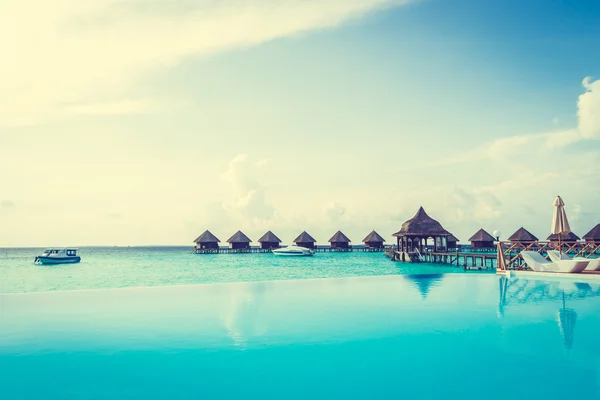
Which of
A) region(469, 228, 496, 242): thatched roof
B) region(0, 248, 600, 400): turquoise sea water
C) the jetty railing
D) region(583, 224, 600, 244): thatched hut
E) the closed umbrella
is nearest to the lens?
region(0, 248, 600, 400): turquoise sea water

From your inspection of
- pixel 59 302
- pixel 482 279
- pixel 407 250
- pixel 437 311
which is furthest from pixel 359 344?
pixel 407 250

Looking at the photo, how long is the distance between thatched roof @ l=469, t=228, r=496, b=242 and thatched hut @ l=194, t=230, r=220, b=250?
38.2 meters

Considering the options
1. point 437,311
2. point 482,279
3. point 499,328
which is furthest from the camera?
point 482,279

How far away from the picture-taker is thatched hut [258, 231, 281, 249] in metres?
69.9

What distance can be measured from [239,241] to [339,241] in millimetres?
16033

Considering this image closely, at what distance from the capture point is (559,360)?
6.96 metres

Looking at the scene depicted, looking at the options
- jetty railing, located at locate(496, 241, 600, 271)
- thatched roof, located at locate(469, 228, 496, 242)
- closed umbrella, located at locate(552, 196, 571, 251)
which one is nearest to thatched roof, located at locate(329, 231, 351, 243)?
thatched roof, located at locate(469, 228, 496, 242)

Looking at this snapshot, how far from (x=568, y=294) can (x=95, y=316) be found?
13.8 m

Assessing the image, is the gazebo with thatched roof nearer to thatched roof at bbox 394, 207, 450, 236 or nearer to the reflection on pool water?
thatched roof at bbox 394, 207, 450, 236

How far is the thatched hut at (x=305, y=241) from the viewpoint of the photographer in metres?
69.9

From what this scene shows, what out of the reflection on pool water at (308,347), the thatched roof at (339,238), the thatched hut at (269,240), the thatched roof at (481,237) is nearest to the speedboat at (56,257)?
the thatched hut at (269,240)

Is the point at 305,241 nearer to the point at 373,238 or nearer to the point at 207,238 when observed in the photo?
the point at 373,238

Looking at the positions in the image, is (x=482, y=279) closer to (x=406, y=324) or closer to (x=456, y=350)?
(x=406, y=324)

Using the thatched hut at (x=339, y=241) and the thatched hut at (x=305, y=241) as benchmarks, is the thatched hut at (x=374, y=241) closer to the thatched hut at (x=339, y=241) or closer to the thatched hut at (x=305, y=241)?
the thatched hut at (x=339, y=241)
